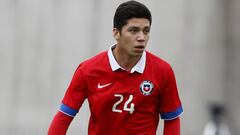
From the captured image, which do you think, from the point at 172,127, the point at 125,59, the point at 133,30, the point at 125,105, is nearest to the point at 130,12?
the point at 133,30

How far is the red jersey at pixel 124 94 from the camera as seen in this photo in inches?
234

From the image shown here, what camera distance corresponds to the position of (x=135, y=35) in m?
5.82

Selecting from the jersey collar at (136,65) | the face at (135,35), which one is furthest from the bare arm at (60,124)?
the face at (135,35)

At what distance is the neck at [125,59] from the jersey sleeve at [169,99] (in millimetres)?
257

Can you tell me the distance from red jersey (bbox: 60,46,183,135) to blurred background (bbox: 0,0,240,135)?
6289mm

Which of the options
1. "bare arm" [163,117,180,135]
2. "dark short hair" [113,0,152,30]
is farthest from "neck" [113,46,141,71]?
"bare arm" [163,117,180,135]

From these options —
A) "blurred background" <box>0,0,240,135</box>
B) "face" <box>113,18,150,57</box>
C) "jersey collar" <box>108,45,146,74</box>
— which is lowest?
"blurred background" <box>0,0,240,135</box>

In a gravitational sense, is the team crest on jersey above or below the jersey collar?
below

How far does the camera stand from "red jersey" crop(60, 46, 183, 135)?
5938 mm

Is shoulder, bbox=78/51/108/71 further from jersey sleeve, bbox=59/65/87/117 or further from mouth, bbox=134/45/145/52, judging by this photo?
mouth, bbox=134/45/145/52

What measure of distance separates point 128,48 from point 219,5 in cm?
718

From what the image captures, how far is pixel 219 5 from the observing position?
1289cm

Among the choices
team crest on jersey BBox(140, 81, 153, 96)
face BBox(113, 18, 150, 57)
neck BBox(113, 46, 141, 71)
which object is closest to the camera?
face BBox(113, 18, 150, 57)

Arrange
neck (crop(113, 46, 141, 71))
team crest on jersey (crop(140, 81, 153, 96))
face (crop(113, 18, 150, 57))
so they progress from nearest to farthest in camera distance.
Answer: face (crop(113, 18, 150, 57)), team crest on jersey (crop(140, 81, 153, 96)), neck (crop(113, 46, 141, 71))
